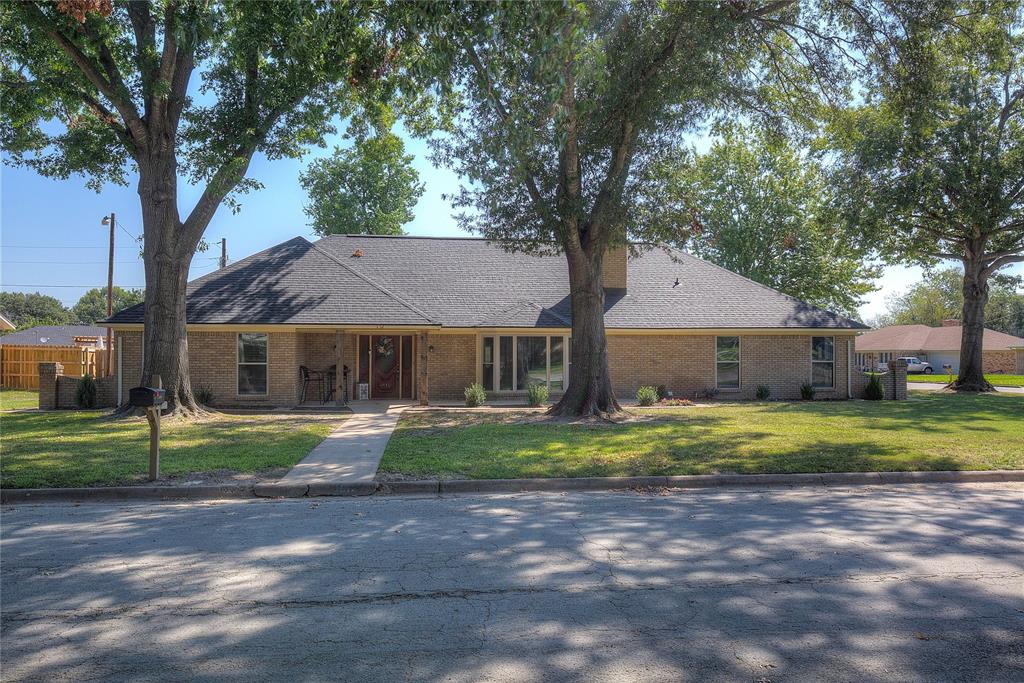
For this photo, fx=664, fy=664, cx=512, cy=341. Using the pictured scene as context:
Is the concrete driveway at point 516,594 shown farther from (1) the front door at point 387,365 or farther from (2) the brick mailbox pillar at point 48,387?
(1) the front door at point 387,365

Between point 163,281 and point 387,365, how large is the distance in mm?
8034

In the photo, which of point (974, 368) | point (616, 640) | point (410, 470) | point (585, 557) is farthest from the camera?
point (974, 368)

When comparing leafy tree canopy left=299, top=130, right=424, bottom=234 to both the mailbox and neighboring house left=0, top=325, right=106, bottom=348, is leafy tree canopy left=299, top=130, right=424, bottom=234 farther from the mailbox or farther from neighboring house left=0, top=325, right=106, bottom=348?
the mailbox

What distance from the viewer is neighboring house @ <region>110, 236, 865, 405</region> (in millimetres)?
19656

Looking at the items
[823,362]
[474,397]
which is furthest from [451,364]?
[823,362]

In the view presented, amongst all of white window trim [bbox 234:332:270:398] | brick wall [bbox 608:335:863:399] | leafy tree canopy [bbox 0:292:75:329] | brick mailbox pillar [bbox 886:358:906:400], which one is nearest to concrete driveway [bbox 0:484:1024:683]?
white window trim [bbox 234:332:270:398]

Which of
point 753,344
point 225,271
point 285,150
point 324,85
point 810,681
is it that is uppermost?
point 324,85

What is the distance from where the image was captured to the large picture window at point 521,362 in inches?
869

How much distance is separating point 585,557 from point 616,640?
162cm

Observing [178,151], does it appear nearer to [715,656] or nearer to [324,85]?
[324,85]

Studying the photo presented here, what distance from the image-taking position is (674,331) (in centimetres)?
2247

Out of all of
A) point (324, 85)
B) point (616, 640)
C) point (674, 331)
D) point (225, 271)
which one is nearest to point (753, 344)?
point (674, 331)

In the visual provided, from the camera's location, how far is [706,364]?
23.1 meters

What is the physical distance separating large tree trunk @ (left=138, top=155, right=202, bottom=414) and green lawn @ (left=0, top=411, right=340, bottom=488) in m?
1.25
